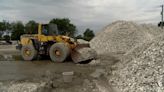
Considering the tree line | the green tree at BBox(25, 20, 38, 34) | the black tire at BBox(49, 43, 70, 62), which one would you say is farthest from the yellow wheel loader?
the tree line

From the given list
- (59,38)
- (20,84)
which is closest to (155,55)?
(20,84)

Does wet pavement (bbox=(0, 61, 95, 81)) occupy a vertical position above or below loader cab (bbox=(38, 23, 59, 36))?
below

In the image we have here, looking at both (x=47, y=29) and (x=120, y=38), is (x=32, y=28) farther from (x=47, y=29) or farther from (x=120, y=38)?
(x=47, y=29)

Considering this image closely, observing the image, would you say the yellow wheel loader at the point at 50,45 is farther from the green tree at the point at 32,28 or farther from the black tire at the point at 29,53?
the green tree at the point at 32,28

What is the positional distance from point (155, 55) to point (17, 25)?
62.8 metres

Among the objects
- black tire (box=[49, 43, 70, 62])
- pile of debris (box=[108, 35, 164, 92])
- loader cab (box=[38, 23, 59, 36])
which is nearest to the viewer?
pile of debris (box=[108, 35, 164, 92])

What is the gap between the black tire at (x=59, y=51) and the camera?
15.4 meters

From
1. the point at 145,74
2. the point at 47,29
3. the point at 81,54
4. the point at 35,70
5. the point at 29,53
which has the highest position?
the point at 47,29

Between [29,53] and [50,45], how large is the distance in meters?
1.61

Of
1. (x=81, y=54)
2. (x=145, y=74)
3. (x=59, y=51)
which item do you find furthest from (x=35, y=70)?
(x=145, y=74)

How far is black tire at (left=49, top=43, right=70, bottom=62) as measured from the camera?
1536cm

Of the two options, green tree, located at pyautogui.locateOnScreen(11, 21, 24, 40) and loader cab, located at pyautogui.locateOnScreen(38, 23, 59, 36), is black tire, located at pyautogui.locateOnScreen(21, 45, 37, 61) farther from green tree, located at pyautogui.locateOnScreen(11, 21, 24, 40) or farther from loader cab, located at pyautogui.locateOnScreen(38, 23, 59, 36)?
green tree, located at pyautogui.locateOnScreen(11, 21, 24, 40)

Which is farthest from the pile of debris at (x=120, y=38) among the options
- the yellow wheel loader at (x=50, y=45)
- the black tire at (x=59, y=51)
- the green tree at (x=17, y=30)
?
the green tree at (x=17, y=30)

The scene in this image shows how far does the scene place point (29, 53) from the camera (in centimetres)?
1725
